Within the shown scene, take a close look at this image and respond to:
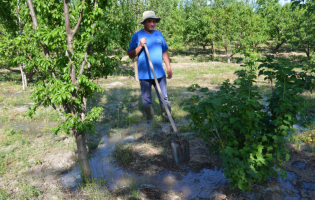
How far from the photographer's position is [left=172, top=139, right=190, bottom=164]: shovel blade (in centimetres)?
327

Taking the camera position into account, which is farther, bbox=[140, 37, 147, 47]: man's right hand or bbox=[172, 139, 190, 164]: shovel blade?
bbox=[140, 37, 147, 47]: man's right hand

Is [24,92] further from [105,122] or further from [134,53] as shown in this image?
[134,53]

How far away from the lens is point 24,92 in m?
7.43

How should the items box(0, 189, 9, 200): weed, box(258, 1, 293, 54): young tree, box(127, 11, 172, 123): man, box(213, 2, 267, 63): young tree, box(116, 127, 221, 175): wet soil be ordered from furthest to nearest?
1. box(258, 1, 293, 54): young tree
2. box(213, 2, 267, 63): young tree
3. box(127, 11, 172, 123): man
4. box(116, 127, 221, 175): wet soil
5. box(0, 189, 9, 200): weed

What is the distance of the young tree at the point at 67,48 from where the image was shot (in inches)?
93.9

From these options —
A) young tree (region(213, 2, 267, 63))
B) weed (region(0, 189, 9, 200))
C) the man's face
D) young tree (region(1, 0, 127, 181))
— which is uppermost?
young tree (region(213, 2, 267, 63))

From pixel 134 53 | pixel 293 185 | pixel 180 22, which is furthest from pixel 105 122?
pixel 180 22

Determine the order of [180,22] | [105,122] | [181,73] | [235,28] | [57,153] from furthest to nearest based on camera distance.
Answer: [180,22]
[235,28]
[181,73]
[105,122]
[57,153]

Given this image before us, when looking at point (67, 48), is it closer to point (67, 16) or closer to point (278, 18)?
point (67, 16)

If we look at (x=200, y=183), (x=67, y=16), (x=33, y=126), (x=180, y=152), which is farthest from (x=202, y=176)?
(x=33, y=126)

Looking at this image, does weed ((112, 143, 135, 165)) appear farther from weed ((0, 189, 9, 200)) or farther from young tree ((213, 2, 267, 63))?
young tree ((213, 2, 267, 63))

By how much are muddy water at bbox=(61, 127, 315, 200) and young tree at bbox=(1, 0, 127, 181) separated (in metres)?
0.88

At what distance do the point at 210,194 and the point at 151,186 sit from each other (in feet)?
2.38

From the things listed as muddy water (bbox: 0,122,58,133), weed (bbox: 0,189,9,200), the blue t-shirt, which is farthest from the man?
weed (bbox: 0,189,9,200)
